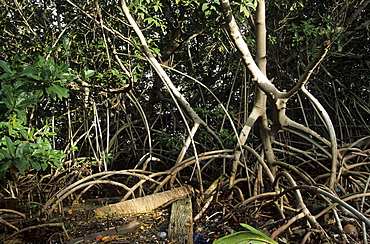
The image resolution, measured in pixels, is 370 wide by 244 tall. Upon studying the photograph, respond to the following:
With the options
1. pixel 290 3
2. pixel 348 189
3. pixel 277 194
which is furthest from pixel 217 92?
pixel 277 194

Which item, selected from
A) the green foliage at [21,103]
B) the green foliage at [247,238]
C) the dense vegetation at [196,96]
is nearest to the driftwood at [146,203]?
the dense vegetation at [196,96]

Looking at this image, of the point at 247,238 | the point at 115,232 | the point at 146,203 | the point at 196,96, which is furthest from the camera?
the point at 196,96

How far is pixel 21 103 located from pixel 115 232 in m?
0.97

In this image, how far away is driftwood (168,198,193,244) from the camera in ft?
6.77

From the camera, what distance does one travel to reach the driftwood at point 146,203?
262cm

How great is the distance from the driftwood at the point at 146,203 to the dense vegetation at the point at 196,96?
0.39ft

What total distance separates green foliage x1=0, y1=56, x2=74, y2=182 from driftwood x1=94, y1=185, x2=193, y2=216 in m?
0.73

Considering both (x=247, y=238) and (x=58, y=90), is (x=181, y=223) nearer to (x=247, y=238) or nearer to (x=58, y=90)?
(x=58, y=90)

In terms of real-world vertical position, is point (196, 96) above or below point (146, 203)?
above

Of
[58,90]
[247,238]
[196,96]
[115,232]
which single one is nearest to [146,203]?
[115,232]

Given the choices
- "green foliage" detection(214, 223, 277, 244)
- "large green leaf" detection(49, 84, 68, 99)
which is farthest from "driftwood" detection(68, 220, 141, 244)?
"green foliage" detection(214, 223, 277, 244)

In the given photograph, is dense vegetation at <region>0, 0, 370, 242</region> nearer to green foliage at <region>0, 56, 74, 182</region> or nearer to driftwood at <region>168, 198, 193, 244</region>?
green foliage at <region>0, 56, 74, 182</region>

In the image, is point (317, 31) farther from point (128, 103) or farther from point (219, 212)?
point (128, 103)

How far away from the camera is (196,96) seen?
456 cm
